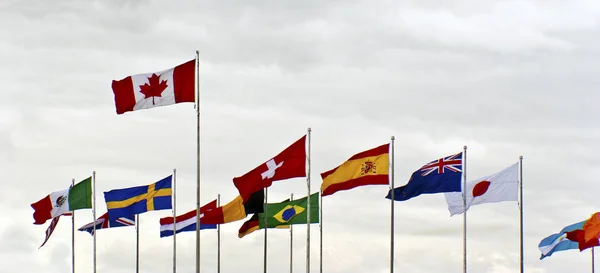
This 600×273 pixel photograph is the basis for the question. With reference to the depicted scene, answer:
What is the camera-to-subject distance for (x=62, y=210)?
79.1 meters

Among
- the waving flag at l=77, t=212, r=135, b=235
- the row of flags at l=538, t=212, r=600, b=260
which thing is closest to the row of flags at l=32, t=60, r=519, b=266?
the waving flag at l=77, t=212, r=135, b=235

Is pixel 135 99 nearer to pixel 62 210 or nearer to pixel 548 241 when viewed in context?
pixel 62 210

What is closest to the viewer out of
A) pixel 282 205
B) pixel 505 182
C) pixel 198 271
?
pixel 198 271

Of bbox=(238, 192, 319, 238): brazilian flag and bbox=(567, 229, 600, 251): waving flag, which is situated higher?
bbox=(238, 192, 319, 238): brazilian flag

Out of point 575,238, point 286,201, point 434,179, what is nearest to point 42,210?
point 286,201

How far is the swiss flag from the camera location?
60688 mm

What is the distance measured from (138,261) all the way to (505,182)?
104ft

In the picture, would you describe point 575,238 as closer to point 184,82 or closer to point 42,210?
point 184,82

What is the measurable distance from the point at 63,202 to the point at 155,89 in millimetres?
24888

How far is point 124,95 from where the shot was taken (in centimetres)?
5694

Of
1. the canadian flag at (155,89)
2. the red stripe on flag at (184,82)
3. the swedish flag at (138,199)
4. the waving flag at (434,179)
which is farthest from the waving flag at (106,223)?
the red stripe on flag at (184,82)

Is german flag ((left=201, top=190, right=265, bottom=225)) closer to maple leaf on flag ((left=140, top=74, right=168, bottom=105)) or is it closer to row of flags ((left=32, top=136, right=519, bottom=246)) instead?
row of flags ((left=32, top=136, right=519, bottom=246))

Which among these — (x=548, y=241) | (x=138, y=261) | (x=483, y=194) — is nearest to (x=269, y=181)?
(x=483, y=194)

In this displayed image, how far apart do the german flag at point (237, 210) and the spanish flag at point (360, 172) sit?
7.73 meters
